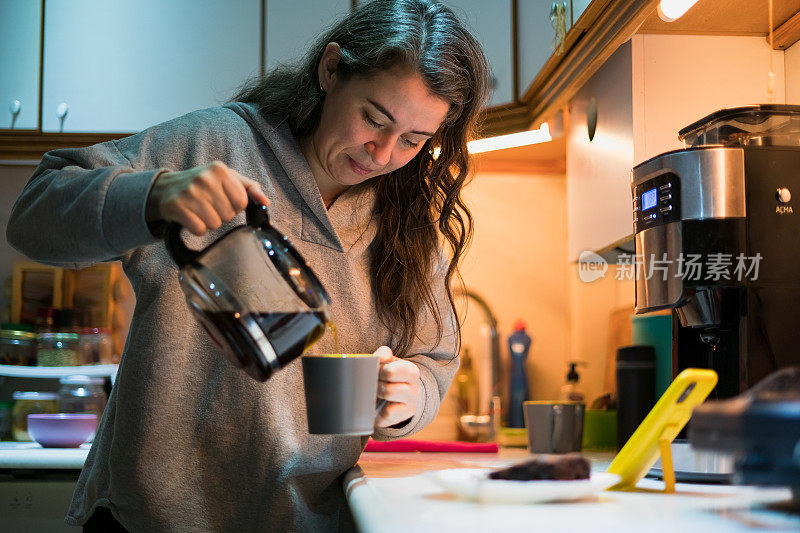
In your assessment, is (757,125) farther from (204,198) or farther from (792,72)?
(204,198)

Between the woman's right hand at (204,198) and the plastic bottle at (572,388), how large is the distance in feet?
5.54

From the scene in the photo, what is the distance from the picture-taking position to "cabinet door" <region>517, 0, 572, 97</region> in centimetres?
192

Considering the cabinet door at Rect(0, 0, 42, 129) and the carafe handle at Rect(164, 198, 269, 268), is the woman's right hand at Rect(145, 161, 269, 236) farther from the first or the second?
the cabinet door at Rect(0, 0, 42, 129)

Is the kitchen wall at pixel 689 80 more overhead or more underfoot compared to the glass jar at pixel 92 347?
more overhead

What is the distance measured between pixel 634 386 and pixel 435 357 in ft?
2.24

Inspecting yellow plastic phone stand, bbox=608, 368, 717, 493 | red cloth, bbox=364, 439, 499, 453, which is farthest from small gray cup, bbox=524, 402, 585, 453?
yellow plastic phone stand, bbox=608, 368, 717, 493

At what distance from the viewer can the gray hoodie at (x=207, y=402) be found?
115 cm

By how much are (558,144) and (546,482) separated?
1.87 meters

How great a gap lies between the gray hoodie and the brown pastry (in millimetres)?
417

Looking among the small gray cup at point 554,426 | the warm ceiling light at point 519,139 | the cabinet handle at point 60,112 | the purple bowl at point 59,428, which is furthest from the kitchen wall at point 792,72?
the cabinet handle at point 60,112

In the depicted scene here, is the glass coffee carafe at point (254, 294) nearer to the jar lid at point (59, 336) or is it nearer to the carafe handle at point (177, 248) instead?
the carafe handle at point (177, 248)

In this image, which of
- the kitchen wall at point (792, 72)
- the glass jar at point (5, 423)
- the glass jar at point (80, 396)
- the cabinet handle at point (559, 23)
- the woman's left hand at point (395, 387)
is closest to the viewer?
the woman's left hand at point (395, 387)

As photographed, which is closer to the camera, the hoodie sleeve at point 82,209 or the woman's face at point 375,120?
the hoodie sleeve at point 82,209

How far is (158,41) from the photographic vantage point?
2.49 m
